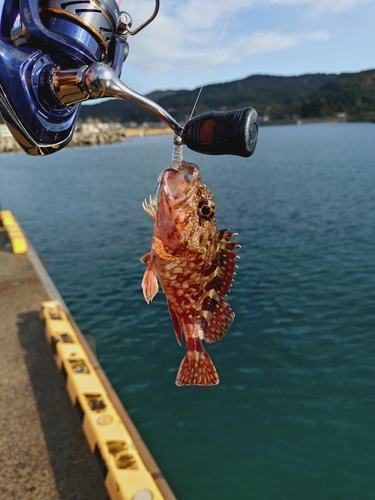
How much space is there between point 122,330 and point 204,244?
845 centimetres

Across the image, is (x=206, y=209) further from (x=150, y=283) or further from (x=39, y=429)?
(x=39, y=429)

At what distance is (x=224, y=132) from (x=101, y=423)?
4482 mm

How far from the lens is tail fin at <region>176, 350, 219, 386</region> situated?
8.82 feet

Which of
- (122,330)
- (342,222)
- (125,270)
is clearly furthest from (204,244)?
(342,222)

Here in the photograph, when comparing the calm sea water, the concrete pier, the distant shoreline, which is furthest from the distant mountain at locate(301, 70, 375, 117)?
the concrete pier

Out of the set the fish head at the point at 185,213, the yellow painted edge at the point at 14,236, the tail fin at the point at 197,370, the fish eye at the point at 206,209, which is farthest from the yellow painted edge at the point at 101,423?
the yellow painted edge at the point at 14,236

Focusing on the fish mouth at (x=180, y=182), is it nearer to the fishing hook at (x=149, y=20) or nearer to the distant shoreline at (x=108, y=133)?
the fishing hook at (x=149, y=20)

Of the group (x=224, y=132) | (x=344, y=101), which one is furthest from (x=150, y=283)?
(x=344, y=101)

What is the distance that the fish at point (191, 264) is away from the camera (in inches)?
101

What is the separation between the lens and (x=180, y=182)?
8.36 ft

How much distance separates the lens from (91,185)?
3634 cm

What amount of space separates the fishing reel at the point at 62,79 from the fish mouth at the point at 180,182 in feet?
1.31

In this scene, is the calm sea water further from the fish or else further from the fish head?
the fish head

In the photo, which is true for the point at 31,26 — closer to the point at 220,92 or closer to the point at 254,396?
the point at 254,396
